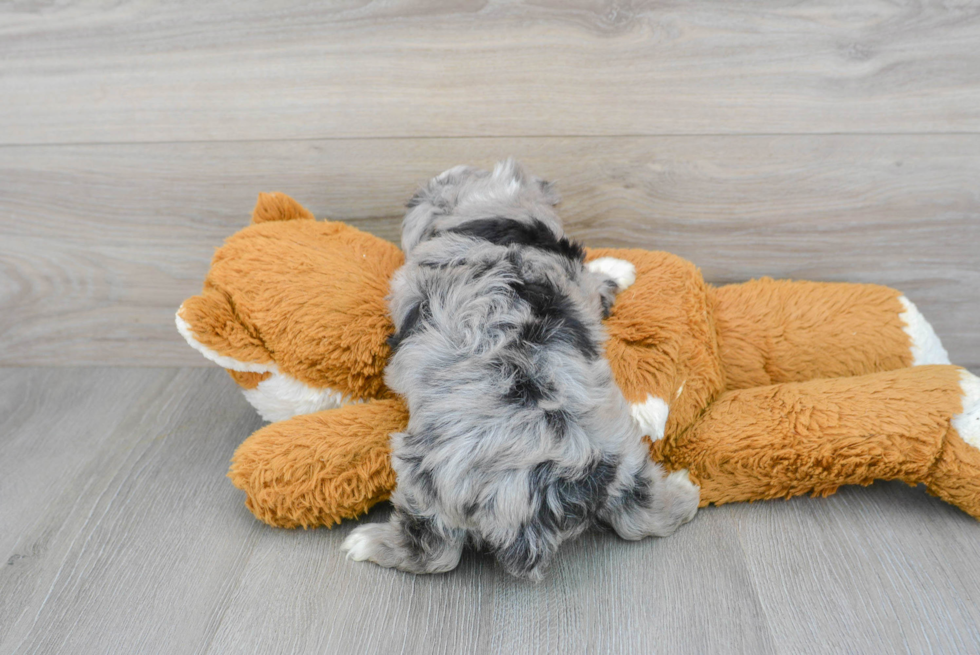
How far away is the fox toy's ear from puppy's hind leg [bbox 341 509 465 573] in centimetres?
52

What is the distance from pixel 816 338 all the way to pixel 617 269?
33 cm

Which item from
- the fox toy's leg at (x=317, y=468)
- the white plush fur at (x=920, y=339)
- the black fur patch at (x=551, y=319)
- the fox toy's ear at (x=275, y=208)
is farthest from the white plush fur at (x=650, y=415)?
the fox toy's ear at (x=275, y=208)

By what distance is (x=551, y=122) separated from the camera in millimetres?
1147

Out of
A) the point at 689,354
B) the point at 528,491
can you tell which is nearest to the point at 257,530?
the point at 528,491

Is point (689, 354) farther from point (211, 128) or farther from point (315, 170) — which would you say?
point (211, 128)

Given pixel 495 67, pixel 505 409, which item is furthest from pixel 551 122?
pixel 505 409

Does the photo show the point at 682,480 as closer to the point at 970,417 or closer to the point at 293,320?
the point at 970,417

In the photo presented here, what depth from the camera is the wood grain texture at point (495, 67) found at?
108cm

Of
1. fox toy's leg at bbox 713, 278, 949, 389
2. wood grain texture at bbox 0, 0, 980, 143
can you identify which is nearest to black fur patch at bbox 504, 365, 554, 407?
fox toy's leg at bbox 713, 278, 949, 389

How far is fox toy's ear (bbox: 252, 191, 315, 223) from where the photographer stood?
3.63 ft

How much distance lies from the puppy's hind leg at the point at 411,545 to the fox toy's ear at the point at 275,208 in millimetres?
523

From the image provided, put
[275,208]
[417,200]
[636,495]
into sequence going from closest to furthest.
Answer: [636,495] → [417,200] → [275,208]

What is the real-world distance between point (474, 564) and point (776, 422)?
457 mm

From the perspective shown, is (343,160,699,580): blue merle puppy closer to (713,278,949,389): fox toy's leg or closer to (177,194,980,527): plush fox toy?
(177,194,980,527): plush fox toy
